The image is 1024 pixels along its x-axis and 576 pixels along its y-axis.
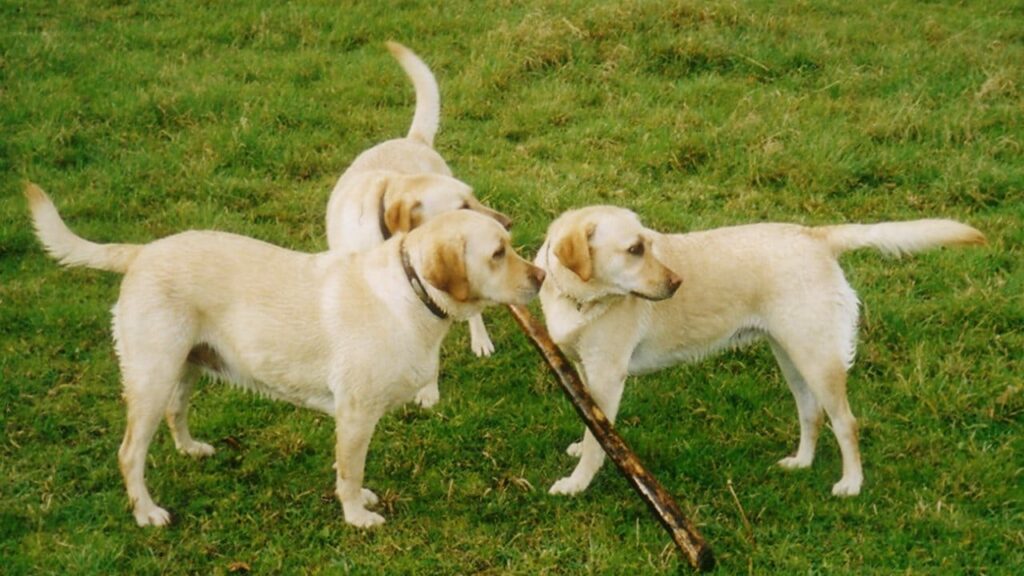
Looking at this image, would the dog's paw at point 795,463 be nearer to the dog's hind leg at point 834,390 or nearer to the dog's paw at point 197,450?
the dog's hind leg at point 834,390

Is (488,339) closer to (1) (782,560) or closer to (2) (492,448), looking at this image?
(2) (492,448)

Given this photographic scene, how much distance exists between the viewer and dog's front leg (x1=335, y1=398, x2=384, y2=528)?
4730mm

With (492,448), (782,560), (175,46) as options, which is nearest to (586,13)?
(175,46)

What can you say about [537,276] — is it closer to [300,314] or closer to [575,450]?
[300,314]

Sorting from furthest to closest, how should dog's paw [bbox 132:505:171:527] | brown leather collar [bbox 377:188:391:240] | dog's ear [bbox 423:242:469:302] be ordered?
brown leather collar [bbox 377:188:391:240]
dog's paw [bbox 132:505:171:527]
dog's ear [bbox 423:242:469:302]

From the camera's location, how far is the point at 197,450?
213 inches

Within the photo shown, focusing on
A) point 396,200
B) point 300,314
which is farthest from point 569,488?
point 396,200

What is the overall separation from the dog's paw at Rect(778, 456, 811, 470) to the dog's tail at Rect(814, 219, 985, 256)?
3.59 feet

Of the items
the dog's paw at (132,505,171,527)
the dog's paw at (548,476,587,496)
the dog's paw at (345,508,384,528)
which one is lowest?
the dog's paw at (548,476,587,496)

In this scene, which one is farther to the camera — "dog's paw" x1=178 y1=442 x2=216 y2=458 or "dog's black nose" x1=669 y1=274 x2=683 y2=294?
"dog's paw" x1=178 y1=442 x2=216 y2=458

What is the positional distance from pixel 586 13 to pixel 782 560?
281 inches

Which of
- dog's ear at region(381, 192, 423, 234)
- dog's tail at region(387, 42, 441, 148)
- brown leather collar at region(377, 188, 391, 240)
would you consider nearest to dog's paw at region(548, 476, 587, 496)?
dog's ear at region(381, 192, 423, 234)

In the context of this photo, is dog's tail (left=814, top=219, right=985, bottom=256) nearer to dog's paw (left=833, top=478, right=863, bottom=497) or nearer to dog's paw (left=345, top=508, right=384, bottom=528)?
dog's paw (left=833, top=478, right=863, bottom=497)

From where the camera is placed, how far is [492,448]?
5547mm
